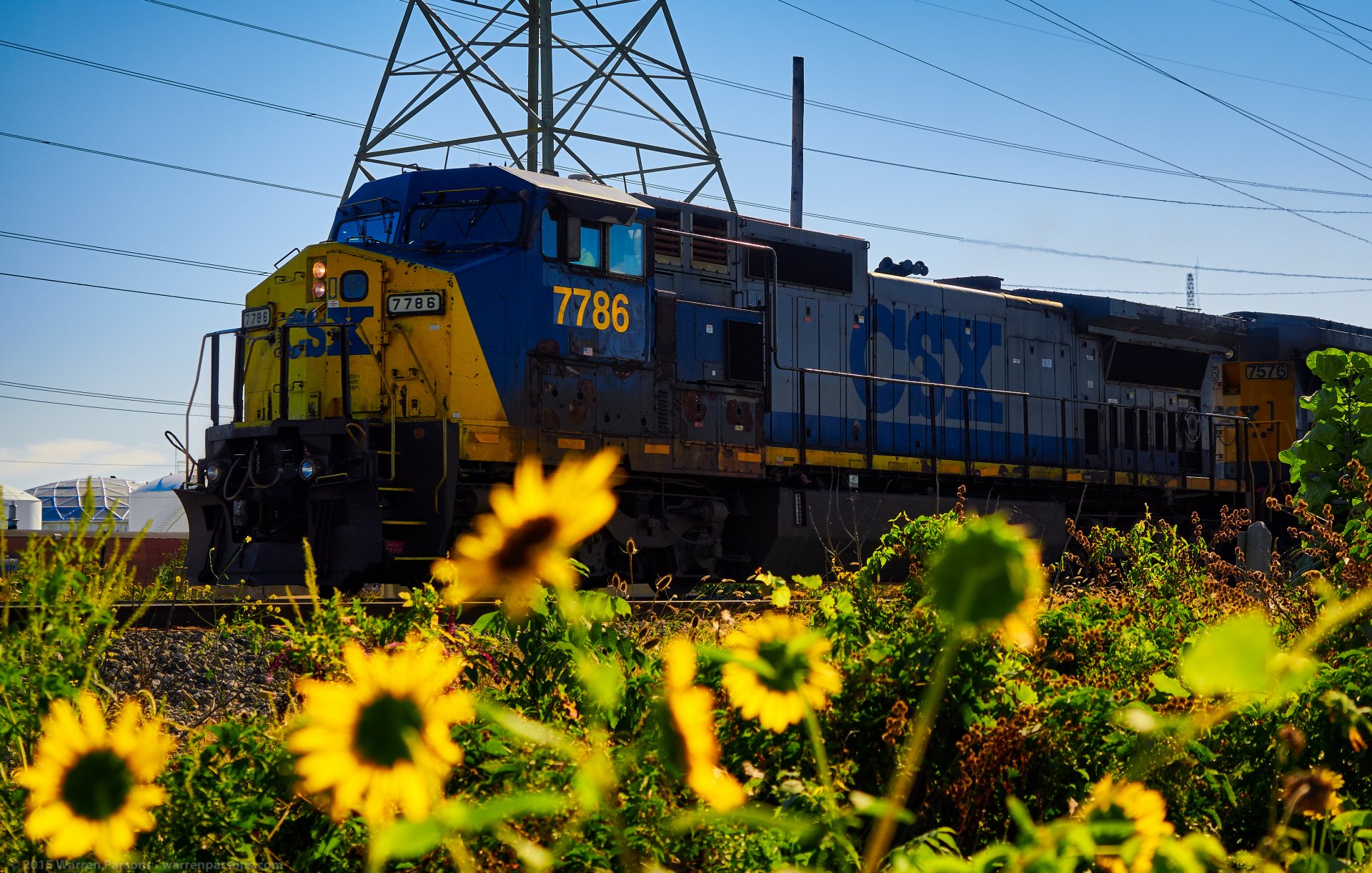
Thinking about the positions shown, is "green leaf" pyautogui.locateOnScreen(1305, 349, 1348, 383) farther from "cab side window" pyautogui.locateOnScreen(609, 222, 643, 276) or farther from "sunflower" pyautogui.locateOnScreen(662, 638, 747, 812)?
"sunflower" pyautogui.locateOnScreen(662, 638, 747, 812)

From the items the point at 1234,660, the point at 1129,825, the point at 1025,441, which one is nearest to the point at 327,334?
the point at 1025,441

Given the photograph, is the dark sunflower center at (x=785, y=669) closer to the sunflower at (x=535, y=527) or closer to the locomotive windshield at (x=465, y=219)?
the sunflower at (x=535, y=527)

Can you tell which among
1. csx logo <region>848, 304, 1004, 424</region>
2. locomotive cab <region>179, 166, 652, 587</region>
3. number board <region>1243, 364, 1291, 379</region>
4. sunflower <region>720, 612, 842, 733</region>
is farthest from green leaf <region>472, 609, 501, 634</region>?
number board <region>1243, 364, 1291, 379</region>

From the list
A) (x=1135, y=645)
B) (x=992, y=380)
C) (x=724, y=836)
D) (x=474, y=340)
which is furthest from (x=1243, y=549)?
(x=724, y=836)

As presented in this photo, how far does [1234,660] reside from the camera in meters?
0.99

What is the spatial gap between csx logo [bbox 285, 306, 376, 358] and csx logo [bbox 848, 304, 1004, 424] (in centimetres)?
530

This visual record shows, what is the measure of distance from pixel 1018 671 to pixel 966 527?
6.07ft

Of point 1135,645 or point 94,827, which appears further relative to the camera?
point 1135,645

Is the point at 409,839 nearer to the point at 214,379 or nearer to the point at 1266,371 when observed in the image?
the point at 214,379

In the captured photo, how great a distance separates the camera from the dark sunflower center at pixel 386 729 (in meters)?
1.04

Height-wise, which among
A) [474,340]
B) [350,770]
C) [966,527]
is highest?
[474,340]

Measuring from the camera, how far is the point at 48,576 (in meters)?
2.34

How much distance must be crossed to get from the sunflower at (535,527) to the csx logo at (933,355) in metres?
12.4

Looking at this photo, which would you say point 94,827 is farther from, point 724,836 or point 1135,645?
point 1135,645
